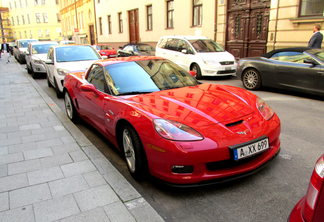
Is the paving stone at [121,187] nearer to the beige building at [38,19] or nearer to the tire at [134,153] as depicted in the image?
the tire at [134,153]

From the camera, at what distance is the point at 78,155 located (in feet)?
13.1

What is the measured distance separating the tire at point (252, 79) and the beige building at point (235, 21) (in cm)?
446

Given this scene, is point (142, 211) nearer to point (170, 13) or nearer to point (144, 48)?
point (144, 48)

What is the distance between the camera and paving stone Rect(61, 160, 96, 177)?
11.4 feet

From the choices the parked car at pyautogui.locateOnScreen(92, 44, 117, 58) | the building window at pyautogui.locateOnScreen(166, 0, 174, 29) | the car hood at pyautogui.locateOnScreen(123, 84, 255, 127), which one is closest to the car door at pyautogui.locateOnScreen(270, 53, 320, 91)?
the car hood at pyautogui.locateOnScreen(123, 84, 255, 127)

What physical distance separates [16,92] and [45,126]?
4.59 metres

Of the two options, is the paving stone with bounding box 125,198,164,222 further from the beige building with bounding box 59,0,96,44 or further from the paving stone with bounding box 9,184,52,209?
the beige building with bounding box 59,0,96,44

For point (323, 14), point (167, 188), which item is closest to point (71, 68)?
point (167, 188)

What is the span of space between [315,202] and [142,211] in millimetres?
1588

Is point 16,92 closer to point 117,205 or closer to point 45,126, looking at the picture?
point 45,126

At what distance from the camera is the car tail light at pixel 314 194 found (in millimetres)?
1484

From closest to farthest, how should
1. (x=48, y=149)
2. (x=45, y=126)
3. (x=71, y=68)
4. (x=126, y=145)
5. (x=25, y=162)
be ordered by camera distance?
(x=126, y=145) < (x=25, y=162) < (x=48, y=149) < (x=45, y=126) < (x=71, y=68)

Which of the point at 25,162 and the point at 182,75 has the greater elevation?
the point at 182,75

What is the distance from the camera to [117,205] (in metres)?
2.73
